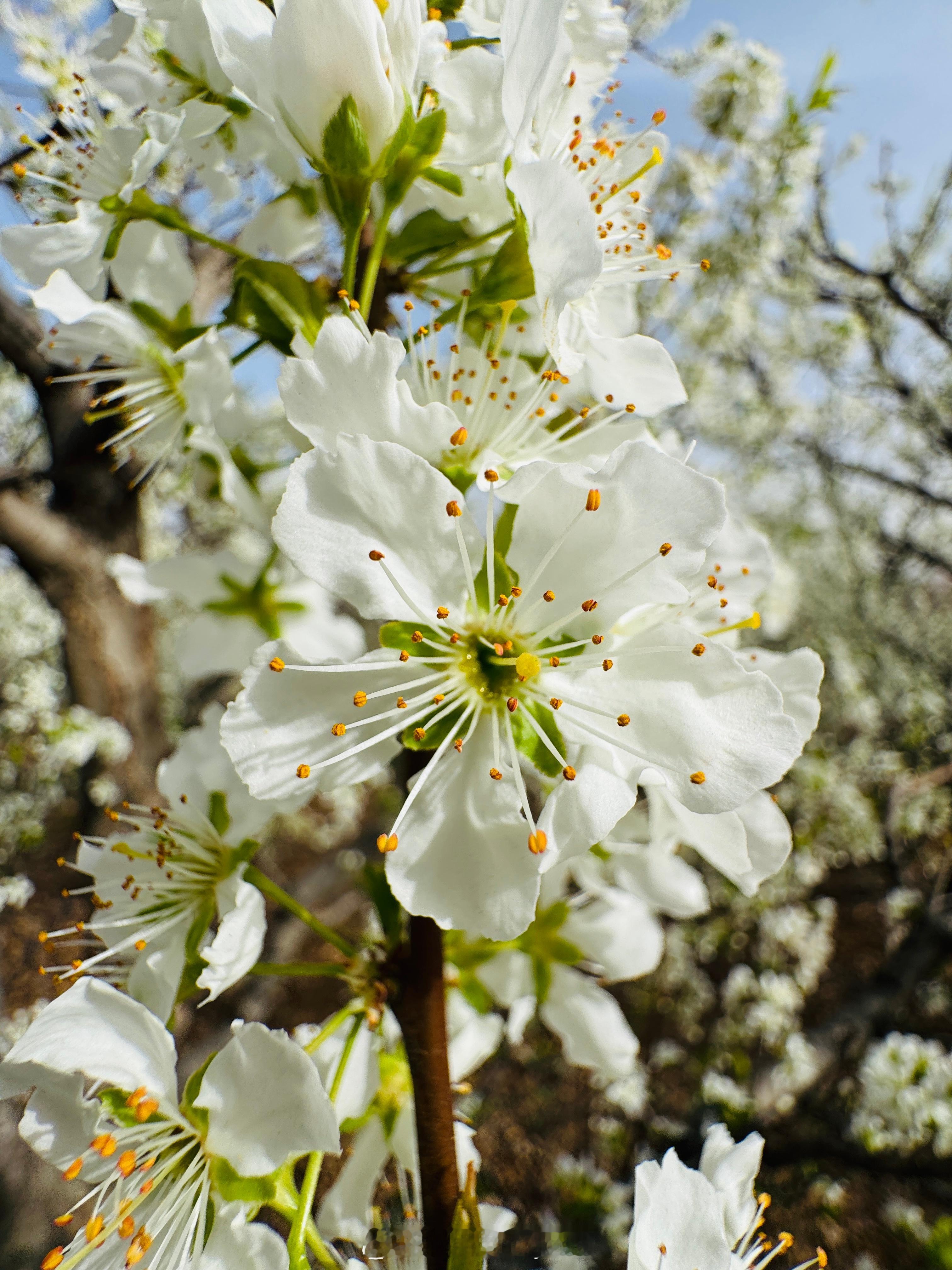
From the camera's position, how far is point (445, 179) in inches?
31.9

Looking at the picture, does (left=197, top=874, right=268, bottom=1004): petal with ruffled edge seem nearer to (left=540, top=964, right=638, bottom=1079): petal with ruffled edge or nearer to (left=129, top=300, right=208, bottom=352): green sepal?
(left=540, top=964, right=638, bottom=1079): petal with ruffled edge

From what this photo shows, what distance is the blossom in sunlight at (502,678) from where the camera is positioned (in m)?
0.67

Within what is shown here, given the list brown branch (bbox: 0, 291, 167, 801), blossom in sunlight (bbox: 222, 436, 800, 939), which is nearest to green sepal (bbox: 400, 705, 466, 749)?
blossom in sunlight (bbox: 222, 436, 800, 939)

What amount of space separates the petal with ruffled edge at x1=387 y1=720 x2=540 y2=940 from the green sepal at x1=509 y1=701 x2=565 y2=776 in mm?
33

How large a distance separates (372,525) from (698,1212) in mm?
718

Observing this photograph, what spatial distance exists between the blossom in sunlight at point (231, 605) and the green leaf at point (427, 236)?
531 mm

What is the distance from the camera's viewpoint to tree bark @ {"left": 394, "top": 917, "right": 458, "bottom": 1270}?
2.56 ft

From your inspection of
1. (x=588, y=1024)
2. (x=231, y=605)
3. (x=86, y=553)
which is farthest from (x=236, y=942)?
(x=86, y=553)

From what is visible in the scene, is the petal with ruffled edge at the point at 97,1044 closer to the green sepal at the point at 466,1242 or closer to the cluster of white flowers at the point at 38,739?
the green sepal at the point at 466,1242

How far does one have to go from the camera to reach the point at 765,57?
9.42 feet

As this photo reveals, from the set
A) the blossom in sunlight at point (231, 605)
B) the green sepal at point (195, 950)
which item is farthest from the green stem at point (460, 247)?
the green sepal at point (195, 950)

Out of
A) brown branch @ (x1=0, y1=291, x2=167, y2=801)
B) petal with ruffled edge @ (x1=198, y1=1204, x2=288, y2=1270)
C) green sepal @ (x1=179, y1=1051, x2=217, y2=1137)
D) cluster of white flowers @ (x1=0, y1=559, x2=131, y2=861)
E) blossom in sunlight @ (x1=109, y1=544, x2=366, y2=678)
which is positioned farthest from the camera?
cluster of white flowers @ (x1=0, y1=559, x2=131, y2=861)

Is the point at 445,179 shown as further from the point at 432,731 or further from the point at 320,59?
the point at 432,731

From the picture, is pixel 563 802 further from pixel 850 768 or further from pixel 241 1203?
pixel 850 768
